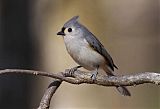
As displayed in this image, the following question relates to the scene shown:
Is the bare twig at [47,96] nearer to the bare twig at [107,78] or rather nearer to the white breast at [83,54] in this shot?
the bare twig at [107,78]

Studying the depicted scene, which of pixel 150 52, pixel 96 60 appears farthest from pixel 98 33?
pixel 96 60

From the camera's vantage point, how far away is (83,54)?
238 centimetres

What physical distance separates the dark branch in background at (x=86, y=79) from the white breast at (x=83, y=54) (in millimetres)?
595

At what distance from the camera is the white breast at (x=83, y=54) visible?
2338 mm

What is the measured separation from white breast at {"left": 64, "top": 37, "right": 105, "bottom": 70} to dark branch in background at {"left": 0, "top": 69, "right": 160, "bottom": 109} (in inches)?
23.4

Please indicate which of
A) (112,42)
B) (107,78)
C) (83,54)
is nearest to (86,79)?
(107,78)

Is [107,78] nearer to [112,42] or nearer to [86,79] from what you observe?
[86,79]

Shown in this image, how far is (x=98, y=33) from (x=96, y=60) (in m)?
2.62

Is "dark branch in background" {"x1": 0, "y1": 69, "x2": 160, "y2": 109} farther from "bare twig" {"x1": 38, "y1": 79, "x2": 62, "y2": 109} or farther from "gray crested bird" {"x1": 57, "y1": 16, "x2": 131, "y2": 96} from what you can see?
"gray crested bird" {"x1": 57, "y1": 16, "x2": 131, "y2": 96}

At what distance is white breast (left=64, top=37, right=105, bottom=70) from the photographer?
7.67ft

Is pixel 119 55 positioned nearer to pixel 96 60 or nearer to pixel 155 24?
pixel 155 24

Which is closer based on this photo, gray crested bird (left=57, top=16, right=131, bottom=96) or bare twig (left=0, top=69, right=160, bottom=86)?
bare twig (left=0, top=69, right=160, bottom=86)

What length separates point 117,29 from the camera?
196 inches

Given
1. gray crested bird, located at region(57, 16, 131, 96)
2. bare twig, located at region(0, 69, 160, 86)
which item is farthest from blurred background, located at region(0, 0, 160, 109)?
bare twig, located at region(0, 69, 160, 86)
